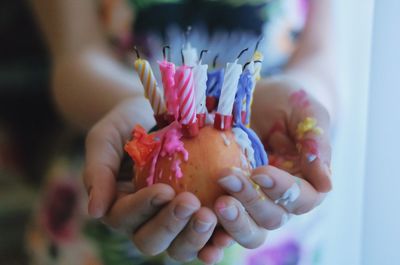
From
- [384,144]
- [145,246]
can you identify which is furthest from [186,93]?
[384,144]

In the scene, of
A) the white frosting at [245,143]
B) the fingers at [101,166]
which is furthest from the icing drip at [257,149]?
the fingers at [101,166]

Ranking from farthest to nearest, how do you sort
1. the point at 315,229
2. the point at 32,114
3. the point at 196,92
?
the point at 32,114, the point at 315,229, the point at 196,92

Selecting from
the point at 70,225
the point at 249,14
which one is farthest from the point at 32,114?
the point at 249,14

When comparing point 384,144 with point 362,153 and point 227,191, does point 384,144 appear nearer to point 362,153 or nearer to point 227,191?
point 362,153

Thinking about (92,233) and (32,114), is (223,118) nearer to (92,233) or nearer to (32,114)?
(92,233)

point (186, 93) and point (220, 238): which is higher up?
point (186, 93)

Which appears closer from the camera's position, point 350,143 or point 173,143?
point 173,143

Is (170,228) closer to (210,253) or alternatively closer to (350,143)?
(210,253)

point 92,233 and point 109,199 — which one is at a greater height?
point 109,199
